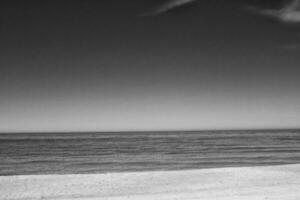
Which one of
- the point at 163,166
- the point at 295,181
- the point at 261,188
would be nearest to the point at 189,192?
the point at 261,188

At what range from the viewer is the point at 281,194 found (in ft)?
35.1

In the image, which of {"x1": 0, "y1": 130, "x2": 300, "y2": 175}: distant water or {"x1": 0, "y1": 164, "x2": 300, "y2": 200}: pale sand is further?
{"x1": 0, "y1": 130, "x2": 300, "y2": 175}: distant water

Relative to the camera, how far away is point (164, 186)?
12.7 metres

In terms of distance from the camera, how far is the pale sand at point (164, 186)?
1086 cm

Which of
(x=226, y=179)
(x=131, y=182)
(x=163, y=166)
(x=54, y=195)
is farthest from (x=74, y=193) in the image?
(x=163, y=166)

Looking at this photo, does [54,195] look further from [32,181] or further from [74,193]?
[32,181]

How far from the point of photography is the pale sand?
428 inches

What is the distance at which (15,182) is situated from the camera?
44.4ft

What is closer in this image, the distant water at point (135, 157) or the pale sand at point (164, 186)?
the pale sand at point (164, 186)

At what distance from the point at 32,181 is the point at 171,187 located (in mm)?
4958

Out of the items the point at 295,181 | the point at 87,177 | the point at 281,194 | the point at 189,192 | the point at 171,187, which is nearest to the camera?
the point at 281,194

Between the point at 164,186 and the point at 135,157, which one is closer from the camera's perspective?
the point at 164,186

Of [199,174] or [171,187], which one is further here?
[199,174]

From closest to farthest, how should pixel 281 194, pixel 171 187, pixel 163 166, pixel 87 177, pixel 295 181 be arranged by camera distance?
1. pixel 281 194
2. pixel 171 187
3. pixel 295 181
4. pixel 87 177
5. pixel 163 166
